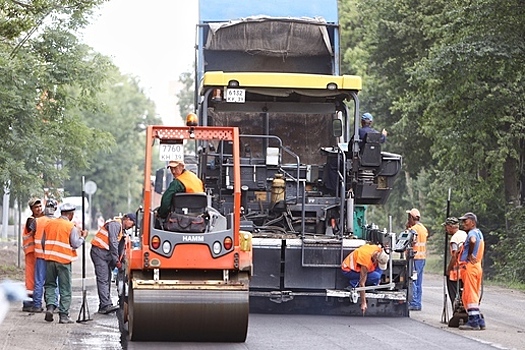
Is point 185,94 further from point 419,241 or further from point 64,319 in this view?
point 64,319

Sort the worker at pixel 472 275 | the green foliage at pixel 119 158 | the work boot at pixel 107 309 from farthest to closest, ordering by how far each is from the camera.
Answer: the green foliage at pixel 119 158 → the work boot at pixel 107 309 → the worker at pixel 472 275

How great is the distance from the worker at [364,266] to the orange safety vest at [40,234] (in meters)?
4.01

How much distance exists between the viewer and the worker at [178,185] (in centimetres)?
1193

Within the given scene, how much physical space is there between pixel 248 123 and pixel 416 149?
17438 mm

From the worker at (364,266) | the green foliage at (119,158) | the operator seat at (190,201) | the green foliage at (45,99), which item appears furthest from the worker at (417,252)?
the green foliage at (119,158)

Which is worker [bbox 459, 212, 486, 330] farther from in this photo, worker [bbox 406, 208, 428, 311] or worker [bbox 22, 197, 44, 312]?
worker [bbox 22, 197, 44, 312]

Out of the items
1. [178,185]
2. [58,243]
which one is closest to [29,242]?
[58,243]

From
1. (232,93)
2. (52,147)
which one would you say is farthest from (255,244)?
(52,147)

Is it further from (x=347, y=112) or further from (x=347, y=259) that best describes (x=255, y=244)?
(x=347, y=112)

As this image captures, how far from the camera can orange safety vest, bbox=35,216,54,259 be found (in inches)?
592

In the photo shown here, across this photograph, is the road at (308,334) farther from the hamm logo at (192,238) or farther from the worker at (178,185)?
the worker at (178,185)

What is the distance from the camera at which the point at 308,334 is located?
1273 cm

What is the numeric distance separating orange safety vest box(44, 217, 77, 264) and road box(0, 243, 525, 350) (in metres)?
0.86

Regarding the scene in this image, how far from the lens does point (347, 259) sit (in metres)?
14.7
